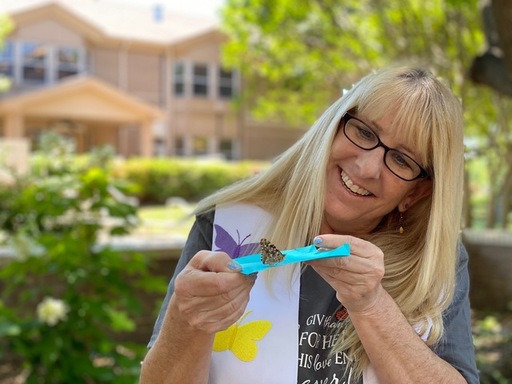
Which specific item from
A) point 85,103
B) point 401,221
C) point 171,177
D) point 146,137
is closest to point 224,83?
point 146,137

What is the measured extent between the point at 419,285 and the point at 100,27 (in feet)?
76.1

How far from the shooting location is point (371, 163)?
155 cm

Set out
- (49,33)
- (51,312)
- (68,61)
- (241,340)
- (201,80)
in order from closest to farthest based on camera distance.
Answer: (241,340) → (51,312) → (49,33) → (68,61) → (201,80)

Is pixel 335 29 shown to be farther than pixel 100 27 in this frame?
No

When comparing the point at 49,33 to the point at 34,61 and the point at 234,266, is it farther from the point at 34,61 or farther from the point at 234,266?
the point at 234,266

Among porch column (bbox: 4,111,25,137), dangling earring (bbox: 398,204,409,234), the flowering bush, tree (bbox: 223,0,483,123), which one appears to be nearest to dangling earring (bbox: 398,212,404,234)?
dangling earring (bbox: 398,204,409,234)

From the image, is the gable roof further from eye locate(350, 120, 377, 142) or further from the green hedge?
eye locate(350, 120, 377, 142)

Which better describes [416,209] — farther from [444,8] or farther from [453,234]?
[444,8]

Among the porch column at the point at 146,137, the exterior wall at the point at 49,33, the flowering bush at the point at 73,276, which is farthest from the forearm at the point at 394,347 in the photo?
the exterior wall at the point at 49,33

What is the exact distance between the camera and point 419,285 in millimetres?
1531

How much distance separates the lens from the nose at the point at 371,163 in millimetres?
1550

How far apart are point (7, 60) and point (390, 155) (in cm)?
2237

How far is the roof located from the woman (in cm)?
2162

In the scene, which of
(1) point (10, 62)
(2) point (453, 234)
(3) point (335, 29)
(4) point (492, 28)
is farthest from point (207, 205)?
(1) point (10, 62)
